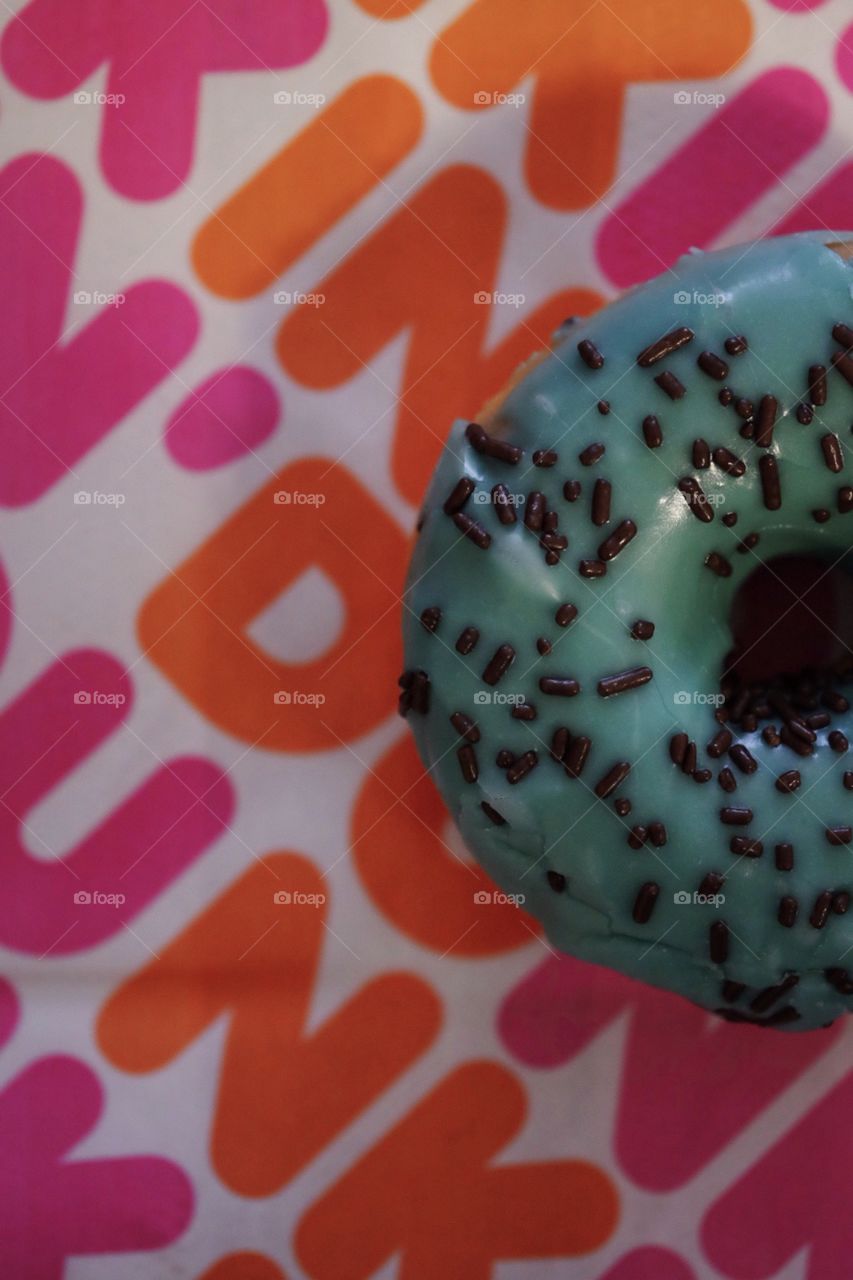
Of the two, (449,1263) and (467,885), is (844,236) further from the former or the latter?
(449,1263)

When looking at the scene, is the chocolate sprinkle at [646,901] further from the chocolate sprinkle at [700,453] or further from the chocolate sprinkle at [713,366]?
the chocolate sprinkle at [713,366]

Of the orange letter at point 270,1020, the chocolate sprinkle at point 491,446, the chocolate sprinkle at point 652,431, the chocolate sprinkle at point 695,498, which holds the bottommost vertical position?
the orange letter at point 270,1020

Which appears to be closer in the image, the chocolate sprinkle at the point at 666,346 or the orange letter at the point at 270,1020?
the chocolate sprinkle at the point at 666,346

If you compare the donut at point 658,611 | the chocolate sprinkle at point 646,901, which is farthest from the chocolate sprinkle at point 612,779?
the chocolate sprinkle at point 646,901

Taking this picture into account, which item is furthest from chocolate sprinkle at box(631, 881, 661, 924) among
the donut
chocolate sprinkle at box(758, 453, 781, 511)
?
chocolate sprinkle at box(758, 453, 781, 511)

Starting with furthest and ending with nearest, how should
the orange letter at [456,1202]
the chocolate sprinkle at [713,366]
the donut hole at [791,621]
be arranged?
the orange letter at [456,1202] < the donut hole at [791,621] < the chocolate sprinkle at [713,366]

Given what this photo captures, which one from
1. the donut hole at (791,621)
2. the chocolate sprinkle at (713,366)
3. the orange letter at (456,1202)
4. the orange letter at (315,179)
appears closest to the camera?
the chocolate sprinkle at (713,366)

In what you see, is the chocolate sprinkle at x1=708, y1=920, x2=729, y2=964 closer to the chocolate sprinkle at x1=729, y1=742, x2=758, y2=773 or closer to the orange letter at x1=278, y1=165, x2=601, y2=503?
the chocolate sprinkle at x1=729, y1=742, x2=758, y2=773
